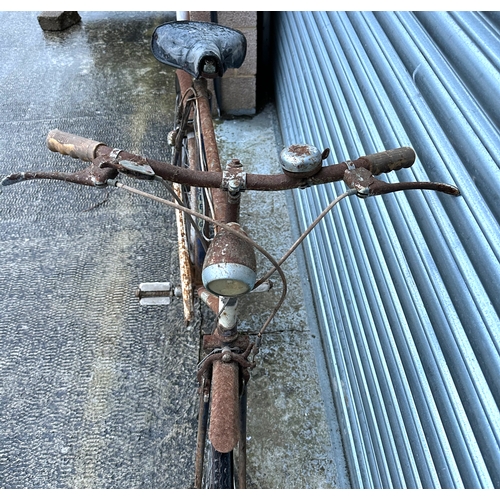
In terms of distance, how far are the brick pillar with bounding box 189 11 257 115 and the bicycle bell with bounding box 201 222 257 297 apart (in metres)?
2.95

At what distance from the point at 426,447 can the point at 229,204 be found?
41.4 inches

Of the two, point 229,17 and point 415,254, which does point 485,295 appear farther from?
point 229,17

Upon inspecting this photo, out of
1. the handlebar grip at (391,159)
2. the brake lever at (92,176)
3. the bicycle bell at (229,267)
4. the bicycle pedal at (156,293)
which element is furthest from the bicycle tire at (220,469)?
the handlebar grip at (391,159)

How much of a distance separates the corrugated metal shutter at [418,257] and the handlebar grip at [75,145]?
108cm

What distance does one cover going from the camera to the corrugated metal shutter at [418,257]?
3.68ft

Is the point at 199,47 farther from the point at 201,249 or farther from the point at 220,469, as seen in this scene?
the point at 220,469

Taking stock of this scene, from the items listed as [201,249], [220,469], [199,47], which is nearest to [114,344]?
[201,249]

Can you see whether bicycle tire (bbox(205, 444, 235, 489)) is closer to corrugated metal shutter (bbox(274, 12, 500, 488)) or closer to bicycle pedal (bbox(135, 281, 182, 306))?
corrugated metal shutter (bbox(274, 12, 500, 488))

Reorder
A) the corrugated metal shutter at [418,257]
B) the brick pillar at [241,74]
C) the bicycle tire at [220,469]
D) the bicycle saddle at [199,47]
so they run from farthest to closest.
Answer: the brick pillar at [241,74] → the bicycle saddle at [199,47] → the bicycle tire at [220,469] → the corrugated metal shutter at [418,257]

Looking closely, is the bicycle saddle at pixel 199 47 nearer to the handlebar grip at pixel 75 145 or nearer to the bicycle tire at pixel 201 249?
the bicycle tire at pixel 201 249

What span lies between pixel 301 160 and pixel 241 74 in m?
3.07

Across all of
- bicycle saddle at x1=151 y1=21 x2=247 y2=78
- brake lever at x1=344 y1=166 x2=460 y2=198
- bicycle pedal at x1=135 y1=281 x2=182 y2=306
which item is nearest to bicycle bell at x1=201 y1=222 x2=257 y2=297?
brake lever at x1=344 y1=166 x2=460 y2=198

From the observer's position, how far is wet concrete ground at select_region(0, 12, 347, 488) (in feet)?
6.86

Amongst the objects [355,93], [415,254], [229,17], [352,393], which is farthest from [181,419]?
[229,17]
